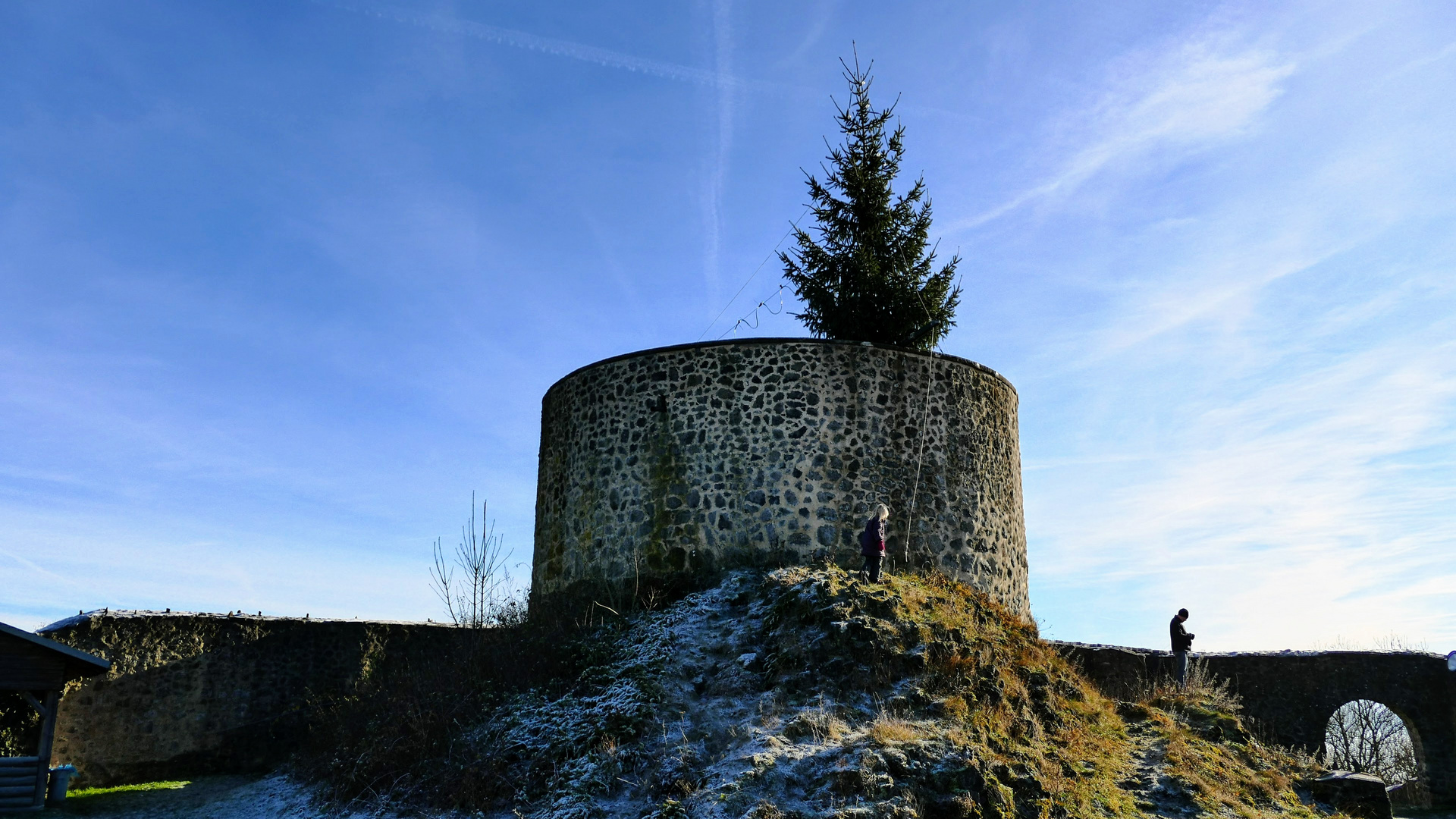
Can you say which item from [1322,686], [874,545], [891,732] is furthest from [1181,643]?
[891,732]

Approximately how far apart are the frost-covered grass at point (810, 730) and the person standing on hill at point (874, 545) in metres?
0.36

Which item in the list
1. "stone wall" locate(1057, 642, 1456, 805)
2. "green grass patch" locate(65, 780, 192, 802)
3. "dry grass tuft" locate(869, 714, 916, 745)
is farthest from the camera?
"stone wall" locate(1057, 642, 1456, 805)

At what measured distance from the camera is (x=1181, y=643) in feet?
54.3

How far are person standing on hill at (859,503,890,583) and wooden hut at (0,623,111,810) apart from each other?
11.8 metres

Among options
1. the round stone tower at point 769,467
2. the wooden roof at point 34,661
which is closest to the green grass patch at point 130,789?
the wooden roof at point 34,661

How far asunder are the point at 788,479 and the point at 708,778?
5658 mm

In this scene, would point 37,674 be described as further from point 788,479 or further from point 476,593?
point 788,479

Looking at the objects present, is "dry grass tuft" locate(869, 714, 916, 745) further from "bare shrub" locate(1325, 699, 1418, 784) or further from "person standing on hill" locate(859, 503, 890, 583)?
"bare shrub" locate(1325, 699, 1418, 784)

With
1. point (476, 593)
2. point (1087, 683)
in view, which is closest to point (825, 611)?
point (1087, 683)

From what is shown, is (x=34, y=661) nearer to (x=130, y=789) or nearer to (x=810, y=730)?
(x=130, y=789)

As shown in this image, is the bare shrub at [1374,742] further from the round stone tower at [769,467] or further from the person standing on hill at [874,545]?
the person standing on hill at [874,545]

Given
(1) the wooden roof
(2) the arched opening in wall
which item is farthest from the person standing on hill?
(2) the arched opening in wall

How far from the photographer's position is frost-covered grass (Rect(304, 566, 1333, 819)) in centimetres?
987

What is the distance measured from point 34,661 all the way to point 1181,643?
18200 millimetres
